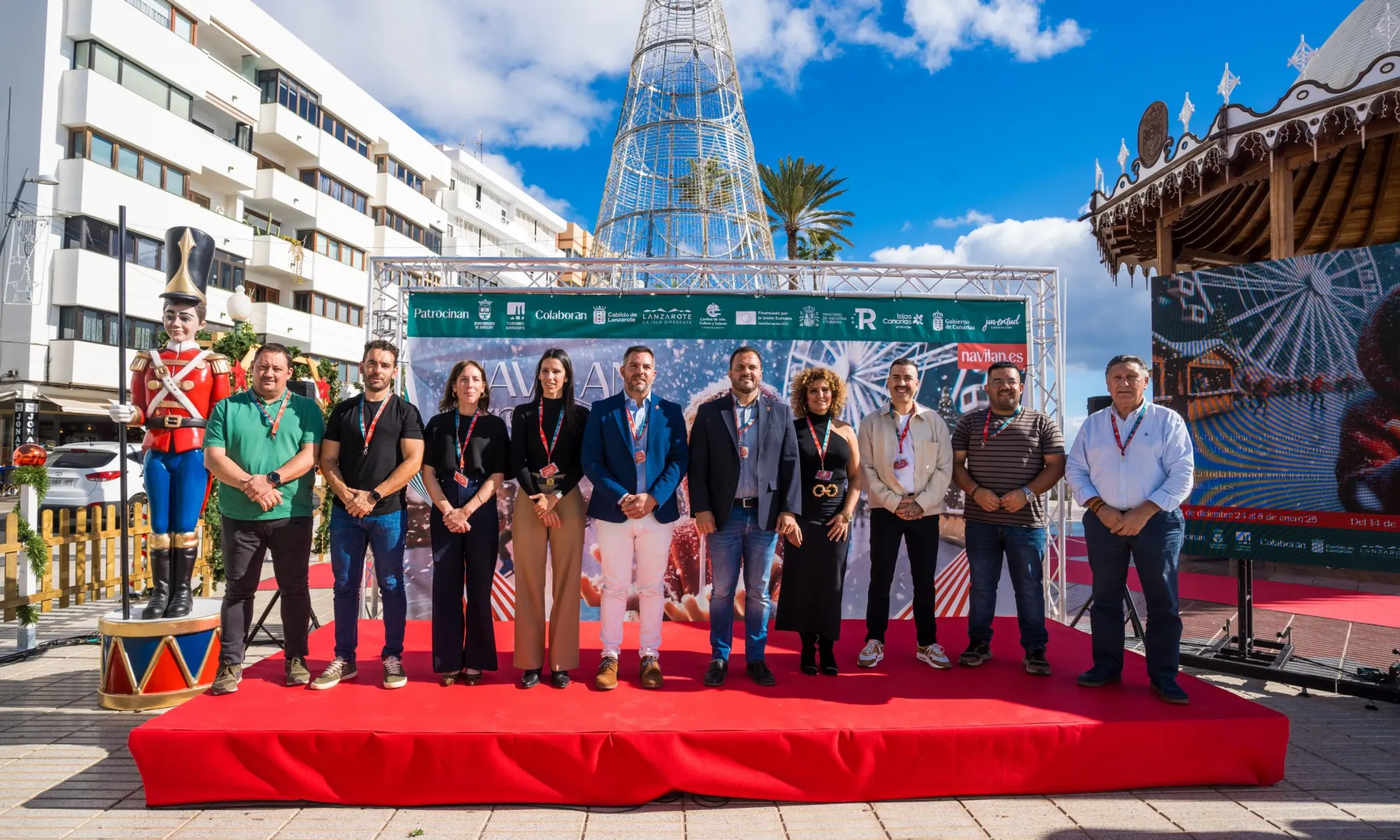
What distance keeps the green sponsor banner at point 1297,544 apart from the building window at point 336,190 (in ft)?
92.2

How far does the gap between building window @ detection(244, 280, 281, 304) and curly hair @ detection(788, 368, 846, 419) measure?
24.5 metres

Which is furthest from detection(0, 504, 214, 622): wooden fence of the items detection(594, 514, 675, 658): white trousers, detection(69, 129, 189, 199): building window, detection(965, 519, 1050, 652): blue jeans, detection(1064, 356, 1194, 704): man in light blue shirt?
detection(69, 129, 189, 199): building window

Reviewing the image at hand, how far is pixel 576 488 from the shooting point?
4.09 meters

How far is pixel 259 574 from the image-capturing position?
3.86 metres

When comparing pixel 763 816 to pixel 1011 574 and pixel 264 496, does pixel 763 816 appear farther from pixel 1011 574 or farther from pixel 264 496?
pixel 264 496

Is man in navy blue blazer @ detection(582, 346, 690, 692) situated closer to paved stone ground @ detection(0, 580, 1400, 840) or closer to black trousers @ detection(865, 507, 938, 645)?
paved stone ground @ detection(0, 580, 1400, 840)

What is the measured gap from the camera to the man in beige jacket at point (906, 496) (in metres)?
4.33

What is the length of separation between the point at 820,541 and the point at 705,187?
9.25m

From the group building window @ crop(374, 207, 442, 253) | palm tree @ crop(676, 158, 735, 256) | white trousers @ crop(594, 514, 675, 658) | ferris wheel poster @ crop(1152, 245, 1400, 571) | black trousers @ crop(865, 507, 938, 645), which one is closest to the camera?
white trousers @ crop(594, 514, 675, 658)

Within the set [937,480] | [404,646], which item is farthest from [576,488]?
[937,480]

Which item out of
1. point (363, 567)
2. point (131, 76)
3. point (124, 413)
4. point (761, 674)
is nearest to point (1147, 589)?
point (761, 674)

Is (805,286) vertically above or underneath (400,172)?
underneath

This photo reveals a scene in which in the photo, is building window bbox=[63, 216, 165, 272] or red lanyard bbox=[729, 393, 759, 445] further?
building window bbox=[63, 216, 165, 272]

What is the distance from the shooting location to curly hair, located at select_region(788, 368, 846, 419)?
427cm
